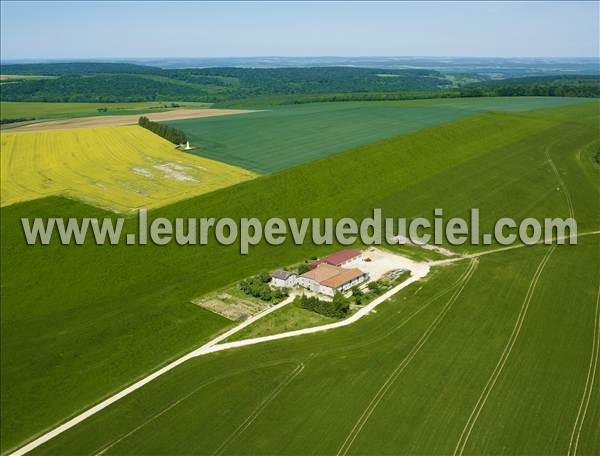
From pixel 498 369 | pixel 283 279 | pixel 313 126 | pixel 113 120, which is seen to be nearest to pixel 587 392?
pixel 498 369

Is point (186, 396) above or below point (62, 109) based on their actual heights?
below

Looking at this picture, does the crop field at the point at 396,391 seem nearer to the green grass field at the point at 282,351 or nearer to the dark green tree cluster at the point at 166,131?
the green grass field at the point at 282,351

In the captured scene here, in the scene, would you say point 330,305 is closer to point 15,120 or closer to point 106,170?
point 106,170

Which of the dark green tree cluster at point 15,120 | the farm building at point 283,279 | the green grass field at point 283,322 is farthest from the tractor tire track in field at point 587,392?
the dark green tree cluster at point 15,120

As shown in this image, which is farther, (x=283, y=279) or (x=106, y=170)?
(x=106, y=170)

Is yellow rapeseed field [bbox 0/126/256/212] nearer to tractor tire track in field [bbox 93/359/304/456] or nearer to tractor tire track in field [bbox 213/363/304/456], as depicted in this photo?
tractor tire track in field [bbox 93/359/304/456]

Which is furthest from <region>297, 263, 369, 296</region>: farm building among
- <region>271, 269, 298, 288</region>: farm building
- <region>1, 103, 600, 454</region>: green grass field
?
<region>1, 103, 600, 454</region>: green grass field
